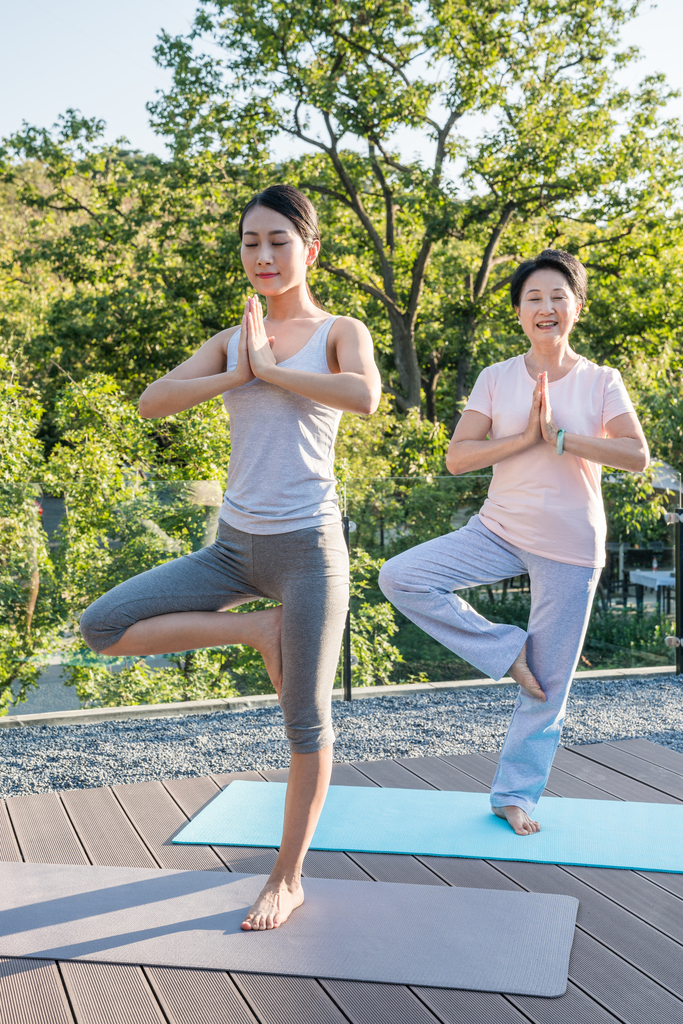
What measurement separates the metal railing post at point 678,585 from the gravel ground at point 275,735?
1.60ft

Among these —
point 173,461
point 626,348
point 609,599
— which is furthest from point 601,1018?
point 626,348

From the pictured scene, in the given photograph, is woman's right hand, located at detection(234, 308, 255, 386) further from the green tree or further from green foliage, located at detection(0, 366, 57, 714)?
the green tree

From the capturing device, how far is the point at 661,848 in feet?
7.72

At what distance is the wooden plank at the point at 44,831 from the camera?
234 cm

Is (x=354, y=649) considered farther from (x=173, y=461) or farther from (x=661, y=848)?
(x=661, y=848)

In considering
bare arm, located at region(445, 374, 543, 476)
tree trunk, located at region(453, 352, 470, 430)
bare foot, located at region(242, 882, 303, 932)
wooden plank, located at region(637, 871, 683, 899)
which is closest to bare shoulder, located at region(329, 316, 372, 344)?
bare arm, located at region(445, 374, 543, 476)

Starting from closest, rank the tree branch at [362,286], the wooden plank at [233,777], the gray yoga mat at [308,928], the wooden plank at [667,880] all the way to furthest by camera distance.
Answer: the gray yoga mat at [308,928], the wooden plank at [667,880], the wooden plank at [233,777], the tree branch at [362,286]

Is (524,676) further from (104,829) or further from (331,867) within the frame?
(104,829)

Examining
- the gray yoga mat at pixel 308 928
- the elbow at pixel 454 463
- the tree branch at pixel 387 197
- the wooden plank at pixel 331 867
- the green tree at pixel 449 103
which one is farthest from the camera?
the tree branch at pixel 387 197

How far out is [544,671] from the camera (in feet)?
8.13

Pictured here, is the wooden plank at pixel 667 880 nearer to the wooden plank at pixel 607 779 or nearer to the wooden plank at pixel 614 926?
the wooden plank at pixel 614 926

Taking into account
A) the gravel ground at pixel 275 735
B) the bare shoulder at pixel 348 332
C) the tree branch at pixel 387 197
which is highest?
the tree branch at pixel 387 197

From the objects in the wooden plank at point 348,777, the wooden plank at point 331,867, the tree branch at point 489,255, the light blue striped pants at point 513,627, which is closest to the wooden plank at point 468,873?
the wooden plank at point 331,867

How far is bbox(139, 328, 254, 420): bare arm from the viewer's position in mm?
1914
